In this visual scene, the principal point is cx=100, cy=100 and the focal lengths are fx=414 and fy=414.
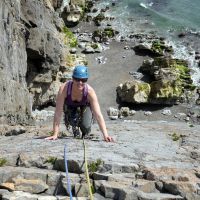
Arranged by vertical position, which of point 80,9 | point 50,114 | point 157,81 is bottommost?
point 50,114

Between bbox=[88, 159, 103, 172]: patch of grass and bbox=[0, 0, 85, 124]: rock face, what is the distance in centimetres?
1023

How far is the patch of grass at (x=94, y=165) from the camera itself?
9.85 metres

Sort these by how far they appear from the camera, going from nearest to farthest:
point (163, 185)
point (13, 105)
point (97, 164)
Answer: point (163, 185), point (97, 164), point (13, 105)

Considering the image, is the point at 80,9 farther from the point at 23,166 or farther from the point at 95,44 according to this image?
the point at 23,166

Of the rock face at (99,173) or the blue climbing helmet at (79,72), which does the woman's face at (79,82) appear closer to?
the blue climbing helmet at (79,72)

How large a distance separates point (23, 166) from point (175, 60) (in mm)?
33161

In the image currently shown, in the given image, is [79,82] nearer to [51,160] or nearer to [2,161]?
[51,160]

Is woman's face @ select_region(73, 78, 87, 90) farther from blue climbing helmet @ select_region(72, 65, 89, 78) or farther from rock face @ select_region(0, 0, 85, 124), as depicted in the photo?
rock face @ select_region(0, 0, 85, 124)

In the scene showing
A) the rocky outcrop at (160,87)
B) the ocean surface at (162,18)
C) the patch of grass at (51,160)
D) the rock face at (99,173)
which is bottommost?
the rock face at (99,173)

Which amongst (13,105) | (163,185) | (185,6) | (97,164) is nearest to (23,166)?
(97,164)

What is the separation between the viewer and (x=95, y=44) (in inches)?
1719

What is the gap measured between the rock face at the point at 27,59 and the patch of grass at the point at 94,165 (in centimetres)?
1023

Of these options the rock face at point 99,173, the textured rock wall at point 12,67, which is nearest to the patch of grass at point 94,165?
the rock face at point 99,173

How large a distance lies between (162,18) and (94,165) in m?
44.3
